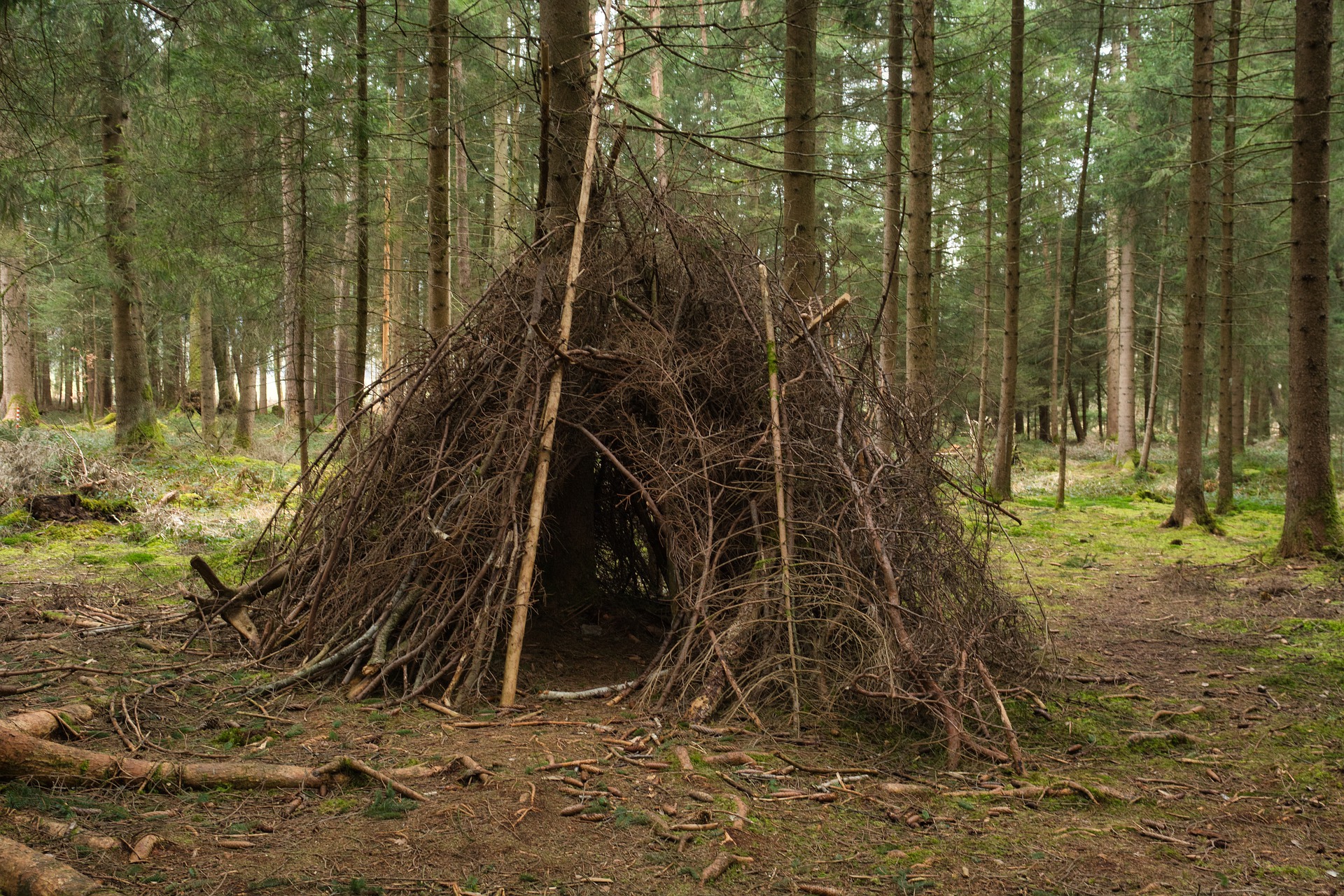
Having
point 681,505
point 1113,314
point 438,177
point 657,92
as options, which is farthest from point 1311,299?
point 1113,314

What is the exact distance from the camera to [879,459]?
472cm

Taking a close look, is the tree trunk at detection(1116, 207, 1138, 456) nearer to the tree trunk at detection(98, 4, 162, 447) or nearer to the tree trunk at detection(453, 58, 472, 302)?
the tree trunk at detection(453, 58, 472, 302)

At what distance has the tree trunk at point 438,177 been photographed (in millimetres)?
7684

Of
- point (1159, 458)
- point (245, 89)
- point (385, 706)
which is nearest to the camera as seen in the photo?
point (385, 706)

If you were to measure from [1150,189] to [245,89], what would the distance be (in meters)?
18.4

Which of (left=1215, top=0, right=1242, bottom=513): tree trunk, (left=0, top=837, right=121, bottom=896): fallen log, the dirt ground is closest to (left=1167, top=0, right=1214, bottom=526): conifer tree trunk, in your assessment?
(left=1215, top=0, right=1242, bottom=513): tree trunk

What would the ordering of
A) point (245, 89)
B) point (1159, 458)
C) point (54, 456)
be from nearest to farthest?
point (245, 89) → point (54, 456) → point (1159, 458)

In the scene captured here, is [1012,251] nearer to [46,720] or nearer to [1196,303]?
[1196,303]

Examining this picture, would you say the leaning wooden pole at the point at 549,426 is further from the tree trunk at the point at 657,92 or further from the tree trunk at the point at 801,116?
the tree trunk at the point at 801,116

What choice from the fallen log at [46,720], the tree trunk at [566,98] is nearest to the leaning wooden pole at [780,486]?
the tree trunk at [566,98]

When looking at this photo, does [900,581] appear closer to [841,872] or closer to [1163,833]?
[1163,833]

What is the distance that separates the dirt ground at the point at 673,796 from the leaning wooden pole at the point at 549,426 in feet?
1.08

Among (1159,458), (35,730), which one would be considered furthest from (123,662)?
(1159,458)

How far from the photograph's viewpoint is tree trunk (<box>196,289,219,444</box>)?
53.5 feet
